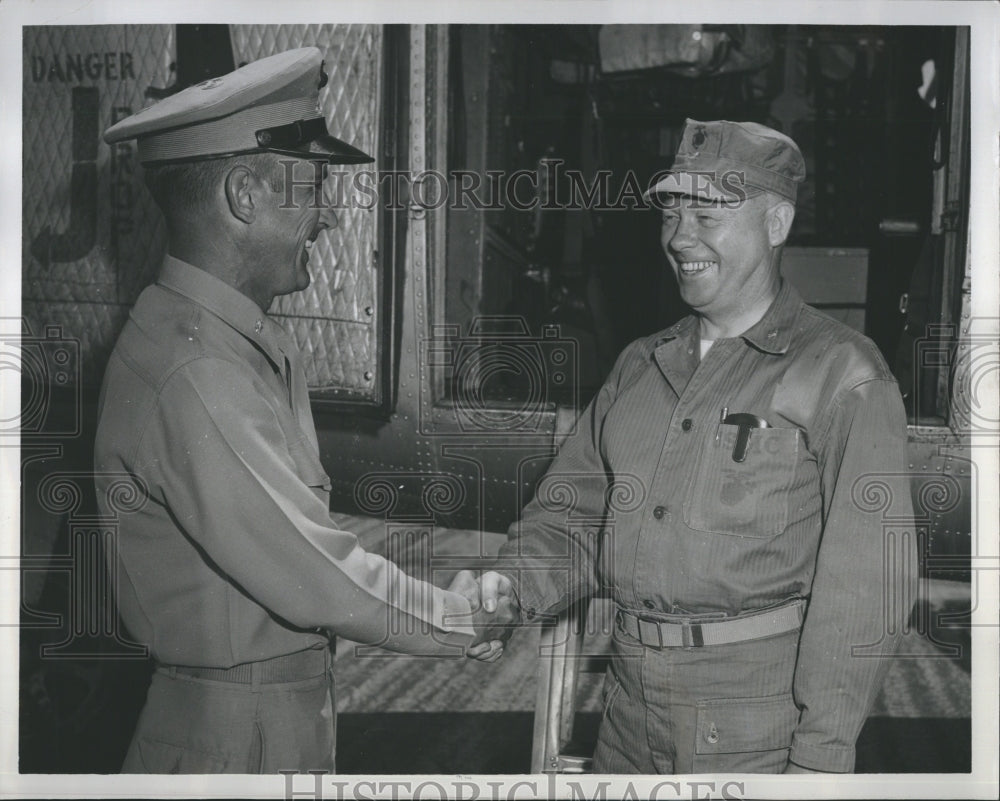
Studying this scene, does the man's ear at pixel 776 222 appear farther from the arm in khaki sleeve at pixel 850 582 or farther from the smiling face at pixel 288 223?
the smiling face at pixel 288 223

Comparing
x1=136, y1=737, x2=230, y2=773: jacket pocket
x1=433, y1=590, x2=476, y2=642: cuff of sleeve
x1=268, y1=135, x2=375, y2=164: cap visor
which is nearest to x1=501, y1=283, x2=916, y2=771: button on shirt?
x1=433, y1=590, x2=476, y2=642: cuff of sleeve

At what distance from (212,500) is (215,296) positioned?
45 centimetres

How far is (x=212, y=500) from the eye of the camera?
212cm

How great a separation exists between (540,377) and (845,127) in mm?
3030

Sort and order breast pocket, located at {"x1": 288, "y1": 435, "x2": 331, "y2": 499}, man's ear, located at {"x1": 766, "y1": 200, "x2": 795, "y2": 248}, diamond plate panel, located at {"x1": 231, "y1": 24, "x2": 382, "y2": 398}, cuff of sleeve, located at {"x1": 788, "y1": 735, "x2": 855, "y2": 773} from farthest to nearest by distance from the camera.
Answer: diamond plate panel, located at {"x1": 231, "y1": 24, "x2": 382, "y2": 398} → man's ear, located at {"x1": 766, "y1": 200, "x2": 795, "y2": 248} → breast pocket, located at {"x1": 288, "y1": 435, "x2": 331, "y2": 499} → cuff of sleeve, located at {"x1": 788, "y1": 735, "x2": 855, "y2": 773}

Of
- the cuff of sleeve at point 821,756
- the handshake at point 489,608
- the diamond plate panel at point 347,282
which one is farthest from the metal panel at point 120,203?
the cuff of sleeve at point 821,756

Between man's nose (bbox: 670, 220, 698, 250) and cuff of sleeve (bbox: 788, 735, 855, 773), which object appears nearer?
cuff of sleeve (bbox: 788, 735, 855, 773)

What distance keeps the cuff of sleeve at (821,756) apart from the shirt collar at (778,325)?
864 millimetres

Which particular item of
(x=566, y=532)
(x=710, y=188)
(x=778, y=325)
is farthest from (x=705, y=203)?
(x=566, y=532)

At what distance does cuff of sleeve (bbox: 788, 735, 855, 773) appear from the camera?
2.06m

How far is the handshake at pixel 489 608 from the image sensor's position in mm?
2506

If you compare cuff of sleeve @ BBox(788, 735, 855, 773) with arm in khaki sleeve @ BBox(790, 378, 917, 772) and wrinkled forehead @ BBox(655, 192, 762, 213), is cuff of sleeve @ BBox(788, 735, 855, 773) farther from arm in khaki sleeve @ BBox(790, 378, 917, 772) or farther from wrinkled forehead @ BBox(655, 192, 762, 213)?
wrinkled forehead @ BBox(655, 192, 762, 213)

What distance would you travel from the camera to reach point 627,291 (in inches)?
185

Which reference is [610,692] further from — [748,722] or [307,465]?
[307,465]
